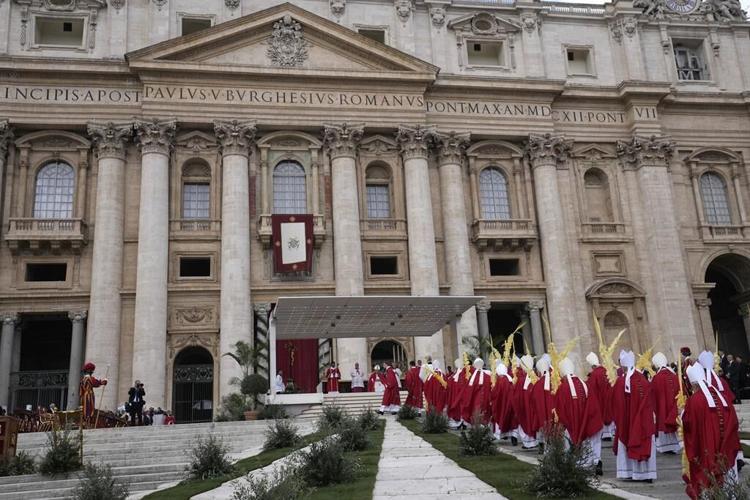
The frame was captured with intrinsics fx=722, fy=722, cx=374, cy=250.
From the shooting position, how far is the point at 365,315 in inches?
1070

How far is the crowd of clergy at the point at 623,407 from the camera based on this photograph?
908 cm

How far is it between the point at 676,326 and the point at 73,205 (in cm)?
2848

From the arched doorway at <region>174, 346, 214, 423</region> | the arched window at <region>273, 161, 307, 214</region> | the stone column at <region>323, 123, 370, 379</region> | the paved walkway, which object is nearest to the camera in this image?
the paved walkway

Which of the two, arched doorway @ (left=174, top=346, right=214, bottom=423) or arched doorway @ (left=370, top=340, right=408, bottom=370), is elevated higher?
arched doorway @ (left=370, top=340, right=408, bottom=370)

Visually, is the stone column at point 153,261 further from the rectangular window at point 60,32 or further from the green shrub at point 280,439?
the green shrub at point 280,439

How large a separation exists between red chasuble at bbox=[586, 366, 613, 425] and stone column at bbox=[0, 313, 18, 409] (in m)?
25.5

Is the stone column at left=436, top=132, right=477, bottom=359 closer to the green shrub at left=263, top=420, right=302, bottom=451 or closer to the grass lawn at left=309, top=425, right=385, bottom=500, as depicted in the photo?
the green shrub at left=263, top=420, right=302, bottom=451

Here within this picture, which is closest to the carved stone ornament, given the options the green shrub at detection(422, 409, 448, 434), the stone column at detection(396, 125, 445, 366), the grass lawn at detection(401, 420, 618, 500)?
the stone column at detection(396, 125, 445, 366)

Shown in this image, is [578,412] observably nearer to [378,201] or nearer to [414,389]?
[414,389]

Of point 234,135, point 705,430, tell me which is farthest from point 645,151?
point 705,430

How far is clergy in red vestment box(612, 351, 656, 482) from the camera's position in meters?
10.8

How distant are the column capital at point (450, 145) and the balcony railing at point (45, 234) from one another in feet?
55.2

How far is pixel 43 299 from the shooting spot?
1220 inches

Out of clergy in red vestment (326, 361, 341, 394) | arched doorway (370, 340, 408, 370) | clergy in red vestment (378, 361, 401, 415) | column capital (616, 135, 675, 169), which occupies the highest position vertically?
column capital (616, 135, 675, 169)
